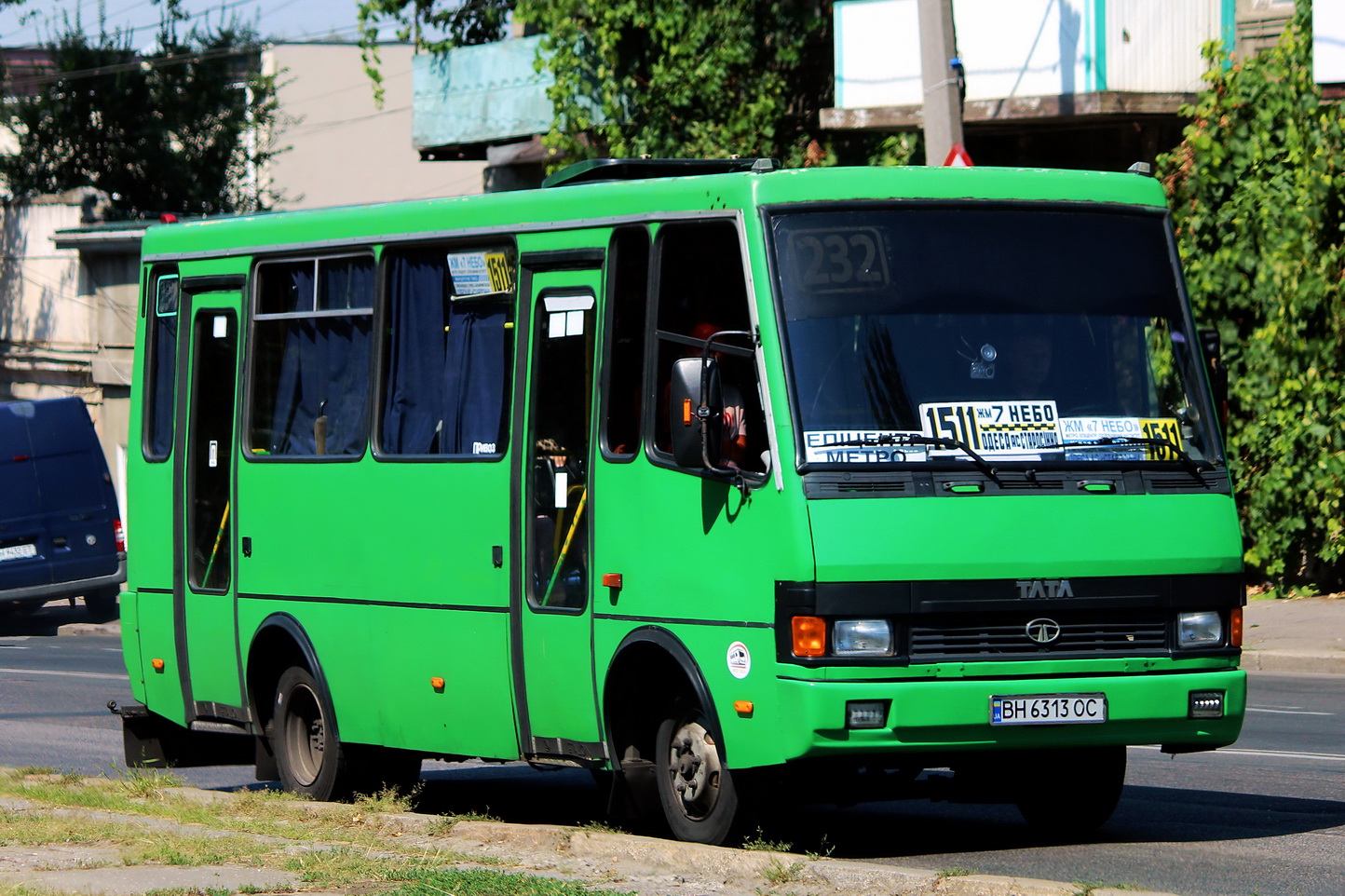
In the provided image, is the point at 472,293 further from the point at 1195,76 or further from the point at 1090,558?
the point at 1195,76

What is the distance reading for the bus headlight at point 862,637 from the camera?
7688 millimetres

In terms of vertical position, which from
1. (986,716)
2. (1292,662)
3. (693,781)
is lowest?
(1292,662)

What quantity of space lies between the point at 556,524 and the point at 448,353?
1.22m

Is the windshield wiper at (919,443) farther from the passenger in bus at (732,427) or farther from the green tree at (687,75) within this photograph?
the green tree at (687,75)

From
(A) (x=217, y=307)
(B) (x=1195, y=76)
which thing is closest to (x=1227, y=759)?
(A) (x=217, y=307)

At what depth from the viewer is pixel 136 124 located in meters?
45.2

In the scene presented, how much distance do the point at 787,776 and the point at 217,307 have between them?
15.4ft

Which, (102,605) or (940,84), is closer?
(940,84)

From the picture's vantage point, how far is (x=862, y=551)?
7.70 meters

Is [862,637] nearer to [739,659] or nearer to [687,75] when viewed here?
[739,659]

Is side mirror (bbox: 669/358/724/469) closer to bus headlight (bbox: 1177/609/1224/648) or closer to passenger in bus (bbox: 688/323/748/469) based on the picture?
passenger in bus (bbox: 688/323/748/469)

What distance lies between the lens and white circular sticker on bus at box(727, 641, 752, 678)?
26.0 feet

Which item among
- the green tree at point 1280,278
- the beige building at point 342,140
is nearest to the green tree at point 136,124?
the beige building at point 342,140

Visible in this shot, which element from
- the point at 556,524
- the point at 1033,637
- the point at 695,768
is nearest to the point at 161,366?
the point at 556,524
